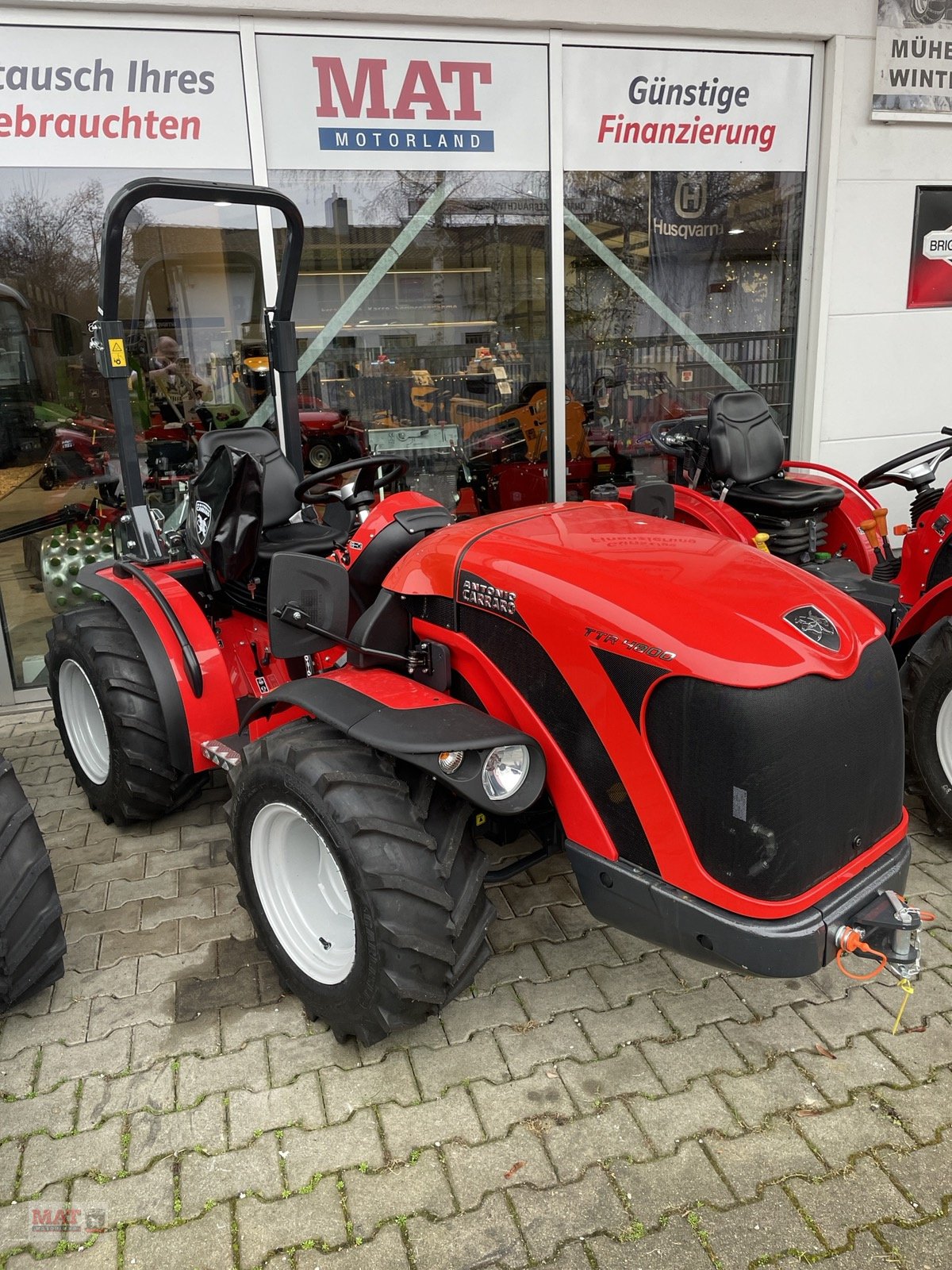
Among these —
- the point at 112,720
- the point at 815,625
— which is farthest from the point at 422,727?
the point at 112,720

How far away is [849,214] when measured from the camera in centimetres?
534

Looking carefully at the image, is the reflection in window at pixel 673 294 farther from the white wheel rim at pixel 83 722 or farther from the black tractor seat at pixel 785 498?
the white wheel rim at pixel 83 722

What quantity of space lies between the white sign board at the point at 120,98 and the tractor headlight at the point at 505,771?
12.4 ft

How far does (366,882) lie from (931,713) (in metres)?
1.97

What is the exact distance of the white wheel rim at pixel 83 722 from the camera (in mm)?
3406

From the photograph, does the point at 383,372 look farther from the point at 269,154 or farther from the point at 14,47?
the point at 14,47

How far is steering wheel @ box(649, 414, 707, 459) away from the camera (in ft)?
15.7

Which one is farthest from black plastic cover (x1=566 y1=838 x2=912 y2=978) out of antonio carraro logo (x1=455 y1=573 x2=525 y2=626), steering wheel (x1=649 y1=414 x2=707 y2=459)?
steering wheel (x1=649 y1=414 x2=707 y2=459)

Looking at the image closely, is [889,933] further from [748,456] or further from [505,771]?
[748,456]

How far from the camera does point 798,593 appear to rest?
1963mm

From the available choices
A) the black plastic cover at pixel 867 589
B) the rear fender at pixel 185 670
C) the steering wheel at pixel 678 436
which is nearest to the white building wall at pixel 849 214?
the steering wheel at pixel 678 436

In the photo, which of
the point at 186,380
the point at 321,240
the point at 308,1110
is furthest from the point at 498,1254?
the point at 321,240

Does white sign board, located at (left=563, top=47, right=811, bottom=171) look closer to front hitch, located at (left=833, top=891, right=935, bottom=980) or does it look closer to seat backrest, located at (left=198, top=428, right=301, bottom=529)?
seat backrest, located at (left=198, top=428, right=301, bottom=529)

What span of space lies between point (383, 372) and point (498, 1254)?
14.4ft
